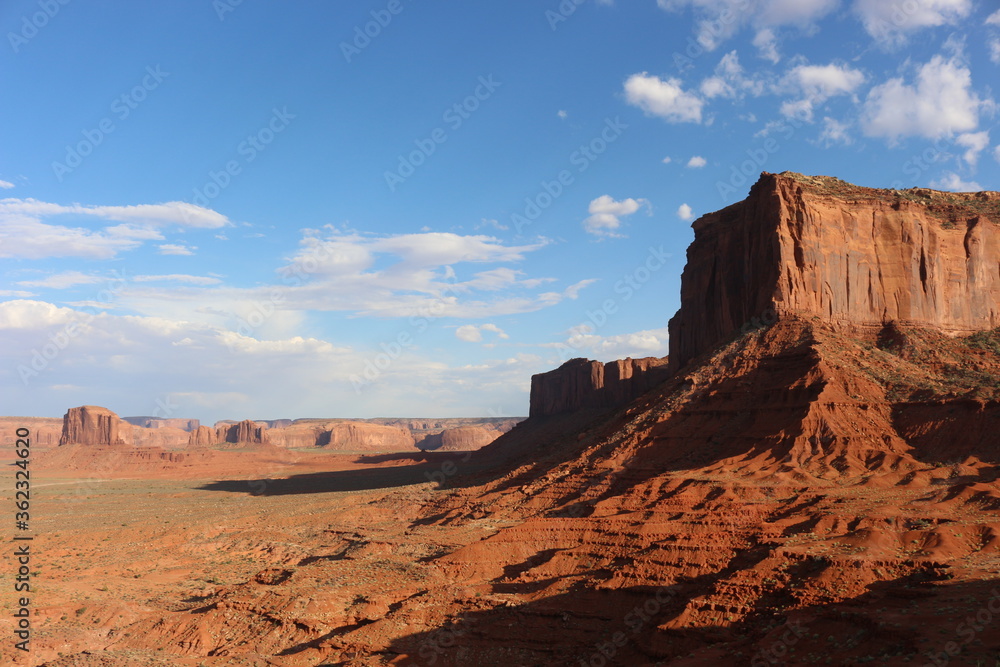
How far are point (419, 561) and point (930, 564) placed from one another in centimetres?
2086

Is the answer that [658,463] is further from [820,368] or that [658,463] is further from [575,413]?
[575,413]

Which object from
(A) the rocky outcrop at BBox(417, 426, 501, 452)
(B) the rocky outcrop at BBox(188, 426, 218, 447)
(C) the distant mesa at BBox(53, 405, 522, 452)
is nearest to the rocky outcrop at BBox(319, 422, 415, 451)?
(C) the distant mesa at BBox(53, 405, 522, 452)

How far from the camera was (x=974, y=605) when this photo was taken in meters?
15.0

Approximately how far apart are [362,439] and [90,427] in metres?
70.9

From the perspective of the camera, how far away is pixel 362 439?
7274 inches

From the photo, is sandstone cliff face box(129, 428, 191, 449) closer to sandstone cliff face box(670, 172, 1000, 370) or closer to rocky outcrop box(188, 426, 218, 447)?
rocky outcrop box(188, 426, 218, 447)

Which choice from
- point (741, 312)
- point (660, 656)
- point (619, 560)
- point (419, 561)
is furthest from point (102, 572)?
point (741, 312)

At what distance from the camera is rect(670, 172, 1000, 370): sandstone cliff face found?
1860 inches

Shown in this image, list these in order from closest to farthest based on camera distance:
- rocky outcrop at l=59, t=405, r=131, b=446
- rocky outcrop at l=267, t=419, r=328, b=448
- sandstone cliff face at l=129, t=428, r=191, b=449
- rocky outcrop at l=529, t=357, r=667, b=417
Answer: rocky outcrop at l=529, t=357, r=667, b=417 → rocky outcrop at l=59, t=405, r=131, b=446 → sandstone cliff face at l=129, t=428, r=191, b=449 → rocky outcrop at l=267, t=419, r=328, b=448

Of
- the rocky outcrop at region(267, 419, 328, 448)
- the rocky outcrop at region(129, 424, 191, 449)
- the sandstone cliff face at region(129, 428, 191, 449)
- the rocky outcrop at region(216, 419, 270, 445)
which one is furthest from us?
the rocky outcrop at region(267, 419, 328, 448)

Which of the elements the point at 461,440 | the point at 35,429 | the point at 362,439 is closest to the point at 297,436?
the point at 362,439

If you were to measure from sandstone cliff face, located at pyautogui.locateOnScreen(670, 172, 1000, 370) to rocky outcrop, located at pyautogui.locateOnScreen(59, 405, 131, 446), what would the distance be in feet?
411

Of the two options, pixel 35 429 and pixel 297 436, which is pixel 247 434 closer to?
pixel 297 436

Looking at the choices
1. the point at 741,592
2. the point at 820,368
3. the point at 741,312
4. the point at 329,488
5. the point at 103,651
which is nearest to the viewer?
the point at 741,592
